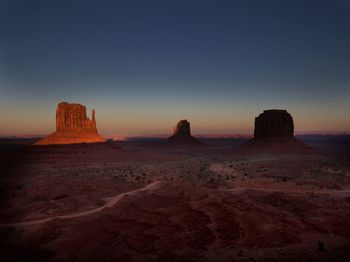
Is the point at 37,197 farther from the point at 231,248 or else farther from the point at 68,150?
the point at 68,150

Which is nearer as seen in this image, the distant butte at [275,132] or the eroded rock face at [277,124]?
the distant butte at [275,132]

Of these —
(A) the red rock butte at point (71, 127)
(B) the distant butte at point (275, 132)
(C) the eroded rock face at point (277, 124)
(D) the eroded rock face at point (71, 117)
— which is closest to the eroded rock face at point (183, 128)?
(B) the distant butte at point (275, 132)

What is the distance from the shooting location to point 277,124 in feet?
286

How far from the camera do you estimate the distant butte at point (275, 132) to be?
82688mm

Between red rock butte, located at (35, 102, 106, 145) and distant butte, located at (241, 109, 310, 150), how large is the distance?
2098 inches

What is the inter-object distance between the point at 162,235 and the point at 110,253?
343cm

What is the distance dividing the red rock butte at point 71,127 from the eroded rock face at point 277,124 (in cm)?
5648

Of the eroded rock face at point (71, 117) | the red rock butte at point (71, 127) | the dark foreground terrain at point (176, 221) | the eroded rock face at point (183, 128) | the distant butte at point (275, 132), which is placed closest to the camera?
the dark foreground terrain at point (176, 221)

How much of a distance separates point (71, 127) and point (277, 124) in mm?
67740

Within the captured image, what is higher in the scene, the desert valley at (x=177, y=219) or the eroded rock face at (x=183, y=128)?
the eroded rock face at (x=183, y=128)

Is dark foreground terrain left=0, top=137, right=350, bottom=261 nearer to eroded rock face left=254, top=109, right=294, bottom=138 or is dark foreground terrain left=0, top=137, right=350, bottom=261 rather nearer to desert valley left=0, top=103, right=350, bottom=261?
desert valley left=0, top=103, right=350, bottom=261

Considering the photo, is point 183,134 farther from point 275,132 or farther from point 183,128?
point 275,132

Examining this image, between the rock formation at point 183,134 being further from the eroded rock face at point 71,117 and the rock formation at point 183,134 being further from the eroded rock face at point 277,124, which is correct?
the eroded rock face at point 71,117

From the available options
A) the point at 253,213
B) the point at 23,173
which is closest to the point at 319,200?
the point at 253,213
